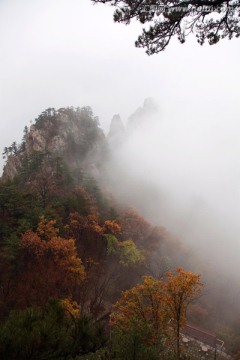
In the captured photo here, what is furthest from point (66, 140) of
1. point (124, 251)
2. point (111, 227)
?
point (124, 251)

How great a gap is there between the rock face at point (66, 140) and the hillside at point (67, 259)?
32 centimetres

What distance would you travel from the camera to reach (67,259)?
25266mm

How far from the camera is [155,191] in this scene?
220ft

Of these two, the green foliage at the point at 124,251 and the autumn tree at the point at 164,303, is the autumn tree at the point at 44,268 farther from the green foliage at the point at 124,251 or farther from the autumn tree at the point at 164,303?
the green foliage at the point at 124,251

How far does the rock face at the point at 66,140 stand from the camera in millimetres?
63250

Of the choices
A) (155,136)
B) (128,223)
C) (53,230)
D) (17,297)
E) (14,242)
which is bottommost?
(17,297)

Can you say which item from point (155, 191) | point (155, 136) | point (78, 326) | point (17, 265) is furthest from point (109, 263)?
point (155, 136)

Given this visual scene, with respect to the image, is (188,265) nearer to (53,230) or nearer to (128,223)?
(128,223)

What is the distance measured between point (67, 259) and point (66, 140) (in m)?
45.1

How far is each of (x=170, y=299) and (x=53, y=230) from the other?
14393 mm

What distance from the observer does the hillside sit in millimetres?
6232

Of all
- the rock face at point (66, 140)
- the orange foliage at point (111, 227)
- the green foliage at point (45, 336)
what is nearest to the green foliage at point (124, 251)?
the orange foliage at point (111, 227)

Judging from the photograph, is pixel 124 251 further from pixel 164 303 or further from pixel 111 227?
pixel 164 303

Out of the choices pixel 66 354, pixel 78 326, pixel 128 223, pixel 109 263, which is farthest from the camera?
pixel 128 223
